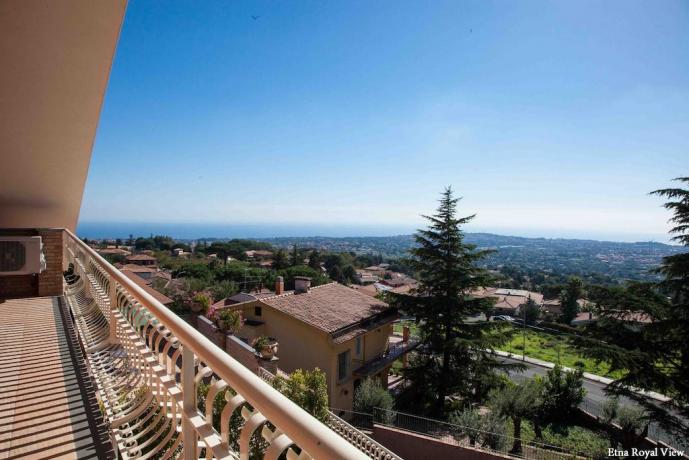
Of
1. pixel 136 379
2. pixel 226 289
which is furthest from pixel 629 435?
pixel 226 289

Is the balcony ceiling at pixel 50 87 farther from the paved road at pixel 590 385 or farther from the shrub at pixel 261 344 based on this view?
the paved road at pixel 590 385

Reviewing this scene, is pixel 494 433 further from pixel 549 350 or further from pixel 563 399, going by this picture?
pixel 549 350

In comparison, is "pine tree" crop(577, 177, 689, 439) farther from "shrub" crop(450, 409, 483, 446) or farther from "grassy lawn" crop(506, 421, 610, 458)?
"shrub" crop(450, 409, 483, 446)

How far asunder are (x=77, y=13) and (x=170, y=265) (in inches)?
2579

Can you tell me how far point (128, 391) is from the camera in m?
2.73

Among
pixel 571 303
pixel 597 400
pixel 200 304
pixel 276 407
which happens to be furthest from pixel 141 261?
pixel 571 303

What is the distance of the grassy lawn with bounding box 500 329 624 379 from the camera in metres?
33.4

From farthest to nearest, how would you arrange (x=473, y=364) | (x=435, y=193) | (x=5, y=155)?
(x=435, y=193), (x=473, y=364), (x=5, y=155)

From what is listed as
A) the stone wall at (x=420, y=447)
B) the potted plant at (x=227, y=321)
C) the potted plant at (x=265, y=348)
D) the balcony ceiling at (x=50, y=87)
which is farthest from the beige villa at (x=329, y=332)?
the balcony ceiling at (x=50, y=87)

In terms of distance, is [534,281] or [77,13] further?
[534,281]

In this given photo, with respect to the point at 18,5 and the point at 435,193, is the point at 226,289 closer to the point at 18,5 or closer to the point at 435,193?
the point at 435,193

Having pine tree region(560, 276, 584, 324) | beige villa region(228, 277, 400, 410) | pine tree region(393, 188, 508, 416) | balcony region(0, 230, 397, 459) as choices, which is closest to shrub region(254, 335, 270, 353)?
beige villa region(228, 277, 400, 410)

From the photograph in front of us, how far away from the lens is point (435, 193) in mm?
17938

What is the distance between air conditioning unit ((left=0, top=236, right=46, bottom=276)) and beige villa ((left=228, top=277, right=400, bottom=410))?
9964 mm
